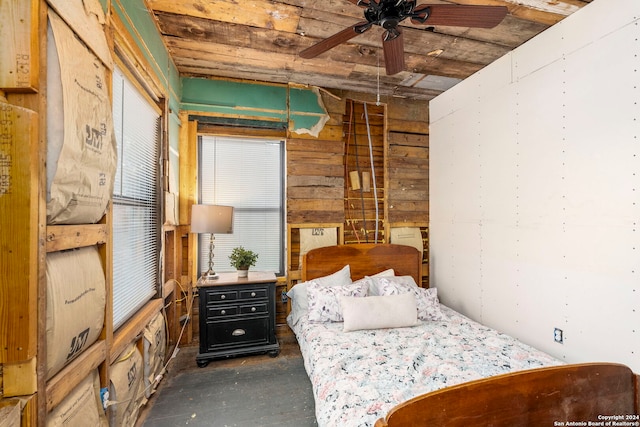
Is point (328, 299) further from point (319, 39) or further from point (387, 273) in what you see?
point (319, 39)

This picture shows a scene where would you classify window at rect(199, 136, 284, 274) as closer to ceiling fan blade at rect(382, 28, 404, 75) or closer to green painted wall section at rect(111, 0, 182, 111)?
green painted wall section at rect(111, 0, 182, 111)

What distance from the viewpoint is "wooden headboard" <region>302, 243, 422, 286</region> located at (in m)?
3.05

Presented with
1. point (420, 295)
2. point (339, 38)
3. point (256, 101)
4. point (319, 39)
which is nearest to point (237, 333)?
point (420, 295)

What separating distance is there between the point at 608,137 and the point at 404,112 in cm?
207

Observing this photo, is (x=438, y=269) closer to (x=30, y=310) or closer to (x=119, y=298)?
(x=119, y=298)

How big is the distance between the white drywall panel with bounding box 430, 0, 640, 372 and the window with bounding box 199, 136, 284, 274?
1.99 m

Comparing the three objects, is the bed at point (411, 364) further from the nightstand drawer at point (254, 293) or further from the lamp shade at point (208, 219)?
the lamp shade at point (208, 219)

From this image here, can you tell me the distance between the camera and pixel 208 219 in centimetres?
262

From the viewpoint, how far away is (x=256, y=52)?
263 centimetres

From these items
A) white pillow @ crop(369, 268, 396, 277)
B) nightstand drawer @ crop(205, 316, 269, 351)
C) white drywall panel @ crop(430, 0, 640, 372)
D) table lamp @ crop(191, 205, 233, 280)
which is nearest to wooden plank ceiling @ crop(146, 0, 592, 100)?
white drywall panel @ crop(430, 0, 640, 372)

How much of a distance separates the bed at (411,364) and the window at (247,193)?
23.0 inches

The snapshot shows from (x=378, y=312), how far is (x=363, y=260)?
2.85 feet

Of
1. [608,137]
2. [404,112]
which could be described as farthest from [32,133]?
[404,112]

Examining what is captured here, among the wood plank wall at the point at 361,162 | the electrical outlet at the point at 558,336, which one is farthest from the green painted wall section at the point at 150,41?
the electrical outlet at the point at 558,336
